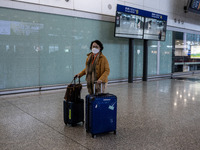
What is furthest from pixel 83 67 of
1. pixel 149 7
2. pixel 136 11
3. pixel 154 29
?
pixel 149 7

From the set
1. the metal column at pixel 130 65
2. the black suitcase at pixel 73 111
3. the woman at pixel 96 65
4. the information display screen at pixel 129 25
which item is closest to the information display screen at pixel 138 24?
the information display screen at pixel 129 25

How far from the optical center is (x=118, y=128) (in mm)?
4191

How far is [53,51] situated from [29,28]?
1362mm

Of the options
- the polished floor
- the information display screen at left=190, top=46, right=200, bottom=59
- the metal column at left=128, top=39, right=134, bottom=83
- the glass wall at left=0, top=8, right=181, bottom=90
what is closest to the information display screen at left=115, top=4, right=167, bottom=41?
the metal column at left=128, top=39, right=134, bottom=83

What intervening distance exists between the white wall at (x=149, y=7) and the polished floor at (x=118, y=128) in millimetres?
4796

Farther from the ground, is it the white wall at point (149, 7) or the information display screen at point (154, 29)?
the white wall at point (149, 7)

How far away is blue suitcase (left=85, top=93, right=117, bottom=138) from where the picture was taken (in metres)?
3.61

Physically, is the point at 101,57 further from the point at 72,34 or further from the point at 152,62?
the point at 152,62

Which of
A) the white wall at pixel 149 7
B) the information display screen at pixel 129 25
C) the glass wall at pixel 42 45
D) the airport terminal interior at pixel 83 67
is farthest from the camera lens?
the information display screen at pixel 129 25

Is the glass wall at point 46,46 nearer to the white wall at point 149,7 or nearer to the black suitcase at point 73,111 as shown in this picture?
the white wall at point 149,7

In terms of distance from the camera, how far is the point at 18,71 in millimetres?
7973

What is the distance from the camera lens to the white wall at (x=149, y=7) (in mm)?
9238

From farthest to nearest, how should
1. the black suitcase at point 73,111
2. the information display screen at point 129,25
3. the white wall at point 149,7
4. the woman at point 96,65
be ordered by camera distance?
the information display screen at point 129,25, the white wall at point 149,7, the woman at point 96,65, the black suitcase at point 73,111

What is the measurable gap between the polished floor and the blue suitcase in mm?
163
